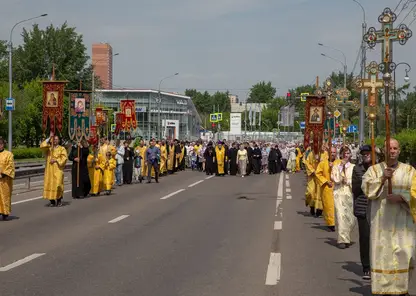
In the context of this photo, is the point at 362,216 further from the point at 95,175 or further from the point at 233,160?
the point at 233,160

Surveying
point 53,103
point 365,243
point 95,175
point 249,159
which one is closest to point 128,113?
point 249,159

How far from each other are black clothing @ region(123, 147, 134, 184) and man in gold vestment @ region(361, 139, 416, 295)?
70.8 feet

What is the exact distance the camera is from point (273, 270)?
9.31 meters

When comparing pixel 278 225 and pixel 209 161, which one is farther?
pixel 209 161

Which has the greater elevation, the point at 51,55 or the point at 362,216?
the point at 51,55

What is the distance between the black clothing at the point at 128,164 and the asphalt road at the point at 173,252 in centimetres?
941

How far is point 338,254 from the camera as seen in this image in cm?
1095

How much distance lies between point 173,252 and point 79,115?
15.3 m

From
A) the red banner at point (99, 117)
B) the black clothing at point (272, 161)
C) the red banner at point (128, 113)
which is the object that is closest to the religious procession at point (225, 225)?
the black clothing at point (272, 161)

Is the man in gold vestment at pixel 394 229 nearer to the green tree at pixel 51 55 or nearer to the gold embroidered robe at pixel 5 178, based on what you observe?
the gold embroidered robe at pixel 5 178

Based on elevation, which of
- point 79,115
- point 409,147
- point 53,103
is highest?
point 53,103

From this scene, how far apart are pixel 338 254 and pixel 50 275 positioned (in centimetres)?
436

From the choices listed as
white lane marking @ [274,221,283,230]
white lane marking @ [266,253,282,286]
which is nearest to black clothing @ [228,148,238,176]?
white lane marking @ [274,221,283,230]

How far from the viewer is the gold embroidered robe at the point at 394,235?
712 centimetres
